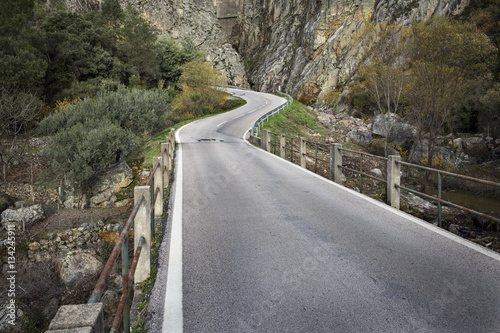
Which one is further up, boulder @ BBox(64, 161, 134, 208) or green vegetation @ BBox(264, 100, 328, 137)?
green vegetation @ BBox(264, 100, 328, 137)

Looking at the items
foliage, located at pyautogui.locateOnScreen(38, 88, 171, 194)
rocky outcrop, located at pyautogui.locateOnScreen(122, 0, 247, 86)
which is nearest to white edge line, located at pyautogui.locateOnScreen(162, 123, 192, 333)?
foliage, located at pyautogui.locateOnScreen(38, 88, 171, 194)

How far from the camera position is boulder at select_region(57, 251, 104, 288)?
779cm

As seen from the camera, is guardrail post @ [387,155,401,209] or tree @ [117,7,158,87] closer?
guardrail post @ [387,155,401,209]

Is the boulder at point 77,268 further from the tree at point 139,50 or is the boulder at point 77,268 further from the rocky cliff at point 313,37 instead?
the tree at point 139,50

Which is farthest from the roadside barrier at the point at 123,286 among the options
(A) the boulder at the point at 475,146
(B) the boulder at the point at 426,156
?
(A) the boulder at the point at 475,146

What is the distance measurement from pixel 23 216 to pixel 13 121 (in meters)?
A: 15.1

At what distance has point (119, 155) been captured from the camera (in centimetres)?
1798

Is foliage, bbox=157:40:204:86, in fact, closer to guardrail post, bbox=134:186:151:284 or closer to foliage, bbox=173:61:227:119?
foliage, bbox=173:61:227:119

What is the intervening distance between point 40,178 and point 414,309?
2133cm

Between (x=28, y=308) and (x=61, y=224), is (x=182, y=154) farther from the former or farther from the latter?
(x=28, y=308)

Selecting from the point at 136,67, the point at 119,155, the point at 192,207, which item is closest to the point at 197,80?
the point at 136,67

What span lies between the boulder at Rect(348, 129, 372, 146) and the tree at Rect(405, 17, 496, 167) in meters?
5.36

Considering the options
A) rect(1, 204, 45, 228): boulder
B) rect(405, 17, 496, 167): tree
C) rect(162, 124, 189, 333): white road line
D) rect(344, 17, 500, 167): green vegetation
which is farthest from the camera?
rect(344, 17, 500, 167): green vegetation

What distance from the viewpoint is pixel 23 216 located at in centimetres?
1209
